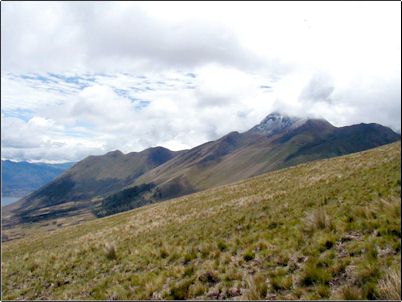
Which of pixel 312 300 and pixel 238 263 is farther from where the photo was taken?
pixel 238 263

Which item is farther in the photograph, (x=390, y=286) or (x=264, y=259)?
(x=264, y=259)

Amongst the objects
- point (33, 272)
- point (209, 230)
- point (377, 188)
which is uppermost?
point (377, 188)

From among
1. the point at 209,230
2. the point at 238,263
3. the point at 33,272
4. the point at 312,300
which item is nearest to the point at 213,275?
the point at 238,263

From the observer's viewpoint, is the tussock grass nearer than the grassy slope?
Yes

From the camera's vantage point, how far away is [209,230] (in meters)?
20.2

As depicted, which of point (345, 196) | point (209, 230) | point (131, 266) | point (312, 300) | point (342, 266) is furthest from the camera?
point (209, 230)

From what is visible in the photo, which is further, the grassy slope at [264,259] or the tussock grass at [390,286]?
the grassy slope at [264,259]

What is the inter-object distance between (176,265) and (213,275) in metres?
3.05

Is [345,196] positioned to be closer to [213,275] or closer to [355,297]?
[213,275]

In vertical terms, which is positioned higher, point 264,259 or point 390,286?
point 390,286

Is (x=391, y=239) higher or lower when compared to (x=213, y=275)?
higher

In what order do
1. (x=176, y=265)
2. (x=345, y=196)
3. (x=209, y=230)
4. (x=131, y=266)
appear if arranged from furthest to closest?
1. (x=209, y=230)
2. (x=345, y=196)
3. (x=131, y=266)
4. (x=176, y=265)

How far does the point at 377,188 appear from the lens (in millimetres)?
17531

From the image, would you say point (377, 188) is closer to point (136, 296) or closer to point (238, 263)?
point (238, 263)
